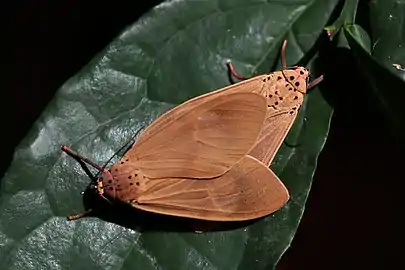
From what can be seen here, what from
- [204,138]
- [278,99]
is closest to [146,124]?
[204,138]

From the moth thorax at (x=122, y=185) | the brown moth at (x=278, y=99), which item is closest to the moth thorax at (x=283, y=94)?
the brown moth at (x=278, y=99)

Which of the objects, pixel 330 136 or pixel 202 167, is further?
pixel 330 136

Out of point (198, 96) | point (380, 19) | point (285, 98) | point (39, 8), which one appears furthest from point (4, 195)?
point (39, 8)

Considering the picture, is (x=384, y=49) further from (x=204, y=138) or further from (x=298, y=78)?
(x=204, y=138)

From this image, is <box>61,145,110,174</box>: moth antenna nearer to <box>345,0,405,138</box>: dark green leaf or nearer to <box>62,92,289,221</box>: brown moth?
<box>62,92,289,221</box>: brown moth

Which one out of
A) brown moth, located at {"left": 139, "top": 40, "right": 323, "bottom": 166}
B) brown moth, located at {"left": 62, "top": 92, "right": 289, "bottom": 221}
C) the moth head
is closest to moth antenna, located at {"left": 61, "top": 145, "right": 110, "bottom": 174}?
brown moth, located at {"left": 62, "top": 92, "right": 289, "bottom": 221}

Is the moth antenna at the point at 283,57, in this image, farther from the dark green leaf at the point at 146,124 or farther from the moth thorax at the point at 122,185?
the moth thorax at the point at 122,185

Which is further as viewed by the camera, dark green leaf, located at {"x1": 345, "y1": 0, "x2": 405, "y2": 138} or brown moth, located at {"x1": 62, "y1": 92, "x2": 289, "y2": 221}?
brown moth, located at {"x1": 62, "y1": 92, "x2": 289, "y2": 221}
